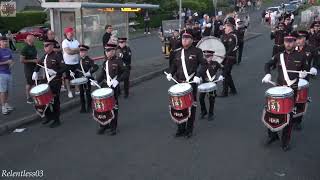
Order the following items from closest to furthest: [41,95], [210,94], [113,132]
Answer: [113,132], [41,95], [210,94]

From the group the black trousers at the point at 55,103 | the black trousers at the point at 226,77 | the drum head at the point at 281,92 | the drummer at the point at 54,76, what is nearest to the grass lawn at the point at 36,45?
the black trousers at the point at 226,77

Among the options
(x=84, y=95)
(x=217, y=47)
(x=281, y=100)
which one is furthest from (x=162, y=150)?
(x=217, y=47)

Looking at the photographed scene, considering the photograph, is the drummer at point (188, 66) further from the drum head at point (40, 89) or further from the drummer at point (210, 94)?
the drum head at point (40, 89)

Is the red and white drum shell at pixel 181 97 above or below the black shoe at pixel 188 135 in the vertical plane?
above

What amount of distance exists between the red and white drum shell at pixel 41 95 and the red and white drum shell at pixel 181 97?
9.10ft

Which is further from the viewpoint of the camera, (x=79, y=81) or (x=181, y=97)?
(x=79, y=81)

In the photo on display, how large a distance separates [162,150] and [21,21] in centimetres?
3459

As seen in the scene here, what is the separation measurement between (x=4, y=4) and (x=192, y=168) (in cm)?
2702

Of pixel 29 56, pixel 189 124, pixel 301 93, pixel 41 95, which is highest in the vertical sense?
pixel 29 56

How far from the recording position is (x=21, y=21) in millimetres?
41062

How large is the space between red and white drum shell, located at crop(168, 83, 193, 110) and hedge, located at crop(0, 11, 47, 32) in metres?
30.7

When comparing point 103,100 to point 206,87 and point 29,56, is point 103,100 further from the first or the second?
point 29,56

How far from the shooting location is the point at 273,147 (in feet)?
29.7

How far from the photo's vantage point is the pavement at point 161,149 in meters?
7.80
